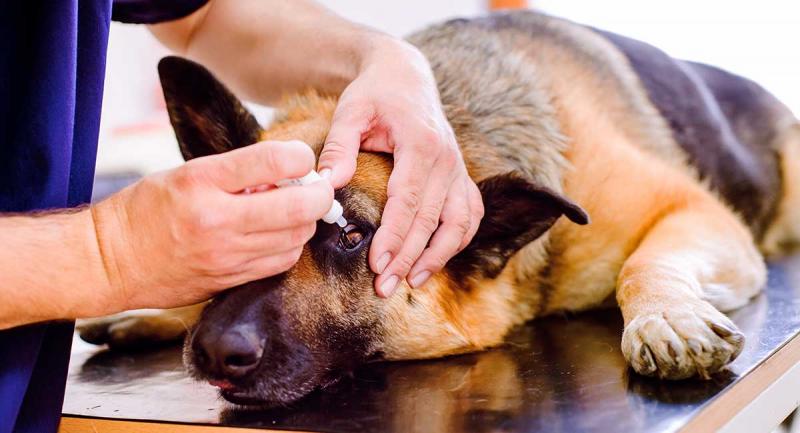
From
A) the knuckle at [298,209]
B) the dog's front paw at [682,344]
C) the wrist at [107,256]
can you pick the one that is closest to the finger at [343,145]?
the knuckle at [298,209]

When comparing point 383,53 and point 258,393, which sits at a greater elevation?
point 383,53

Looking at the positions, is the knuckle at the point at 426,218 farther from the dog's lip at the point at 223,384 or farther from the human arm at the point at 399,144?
the dog's lip at the point at 223,384

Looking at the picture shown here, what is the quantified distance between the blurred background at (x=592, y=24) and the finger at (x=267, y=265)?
6.53 feet

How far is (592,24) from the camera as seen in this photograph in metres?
2.98

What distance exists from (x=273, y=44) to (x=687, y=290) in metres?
0.91

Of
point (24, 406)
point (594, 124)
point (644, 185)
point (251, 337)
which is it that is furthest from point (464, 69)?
point (24, 406)

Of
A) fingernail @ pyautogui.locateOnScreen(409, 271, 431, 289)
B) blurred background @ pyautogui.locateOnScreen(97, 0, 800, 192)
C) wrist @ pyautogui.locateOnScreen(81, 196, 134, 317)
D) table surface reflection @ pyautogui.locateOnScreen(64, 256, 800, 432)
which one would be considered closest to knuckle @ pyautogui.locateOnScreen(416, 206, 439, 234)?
fingernail @ pyautogui.locateOnScreen(409, 271, 431, 289)

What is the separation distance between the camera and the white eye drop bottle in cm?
→ 88

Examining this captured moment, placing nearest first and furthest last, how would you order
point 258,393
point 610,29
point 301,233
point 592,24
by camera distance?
point 301,233 < point 258,393 < point 592,24 < point 610,29

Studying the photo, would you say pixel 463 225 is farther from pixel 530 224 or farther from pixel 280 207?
pixel 280 207

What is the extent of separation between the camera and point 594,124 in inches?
64.7

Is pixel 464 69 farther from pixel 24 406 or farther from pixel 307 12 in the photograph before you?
pixel 24 406

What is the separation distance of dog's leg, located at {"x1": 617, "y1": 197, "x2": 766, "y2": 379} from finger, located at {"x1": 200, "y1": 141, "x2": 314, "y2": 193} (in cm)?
55

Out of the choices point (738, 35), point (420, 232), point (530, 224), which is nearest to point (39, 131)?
point (420, 232)
